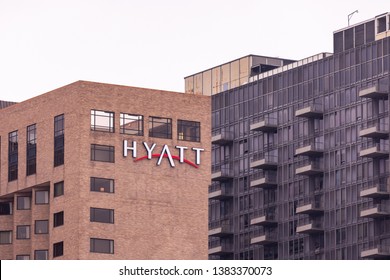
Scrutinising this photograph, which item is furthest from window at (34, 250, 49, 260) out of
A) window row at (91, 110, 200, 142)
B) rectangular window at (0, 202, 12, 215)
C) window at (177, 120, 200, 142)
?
window at (177, 120, 200, 142)

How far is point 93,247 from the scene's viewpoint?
157250 mm

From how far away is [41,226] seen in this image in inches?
6486

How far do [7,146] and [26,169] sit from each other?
4.49 metres

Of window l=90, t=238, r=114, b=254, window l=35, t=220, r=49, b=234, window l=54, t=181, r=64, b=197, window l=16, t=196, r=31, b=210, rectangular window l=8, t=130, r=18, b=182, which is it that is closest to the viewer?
window l=90, t=238, r=114, b=254

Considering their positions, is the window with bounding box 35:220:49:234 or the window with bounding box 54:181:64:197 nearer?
the window with bounding box 54:181:64:197

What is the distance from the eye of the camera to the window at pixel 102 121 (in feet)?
531

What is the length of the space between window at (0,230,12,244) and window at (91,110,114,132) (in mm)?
17810

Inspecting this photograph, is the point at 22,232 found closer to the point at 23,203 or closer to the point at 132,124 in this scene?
the point at 23,203

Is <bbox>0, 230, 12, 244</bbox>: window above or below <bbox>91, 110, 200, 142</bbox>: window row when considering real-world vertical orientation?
below

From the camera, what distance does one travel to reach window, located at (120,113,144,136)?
162250 millimetres

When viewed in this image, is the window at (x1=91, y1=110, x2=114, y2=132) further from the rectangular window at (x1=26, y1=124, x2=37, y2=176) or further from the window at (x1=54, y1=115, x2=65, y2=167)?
the rectangular window at (x1=26, y1=124, x2=37, y2=176)

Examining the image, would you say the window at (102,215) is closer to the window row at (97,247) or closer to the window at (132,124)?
the window row at (97,247)
